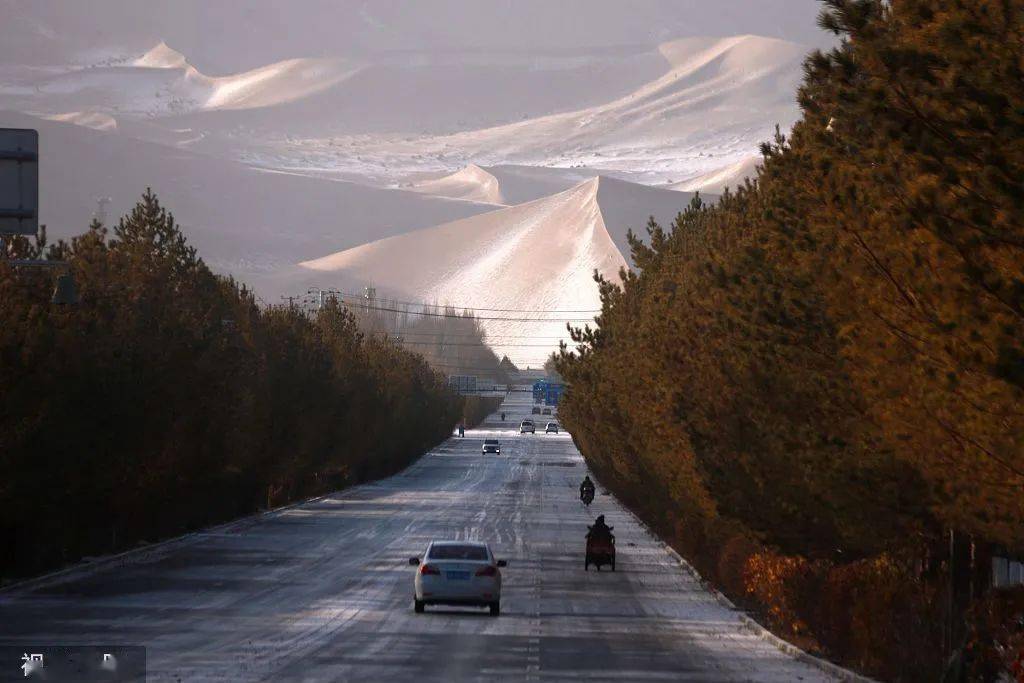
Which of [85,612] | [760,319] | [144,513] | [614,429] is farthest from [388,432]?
[760,319]

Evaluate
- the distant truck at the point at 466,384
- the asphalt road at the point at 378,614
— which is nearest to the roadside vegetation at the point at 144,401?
the asphalt road at the point at 378,614

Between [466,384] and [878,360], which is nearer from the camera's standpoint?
[878,360]

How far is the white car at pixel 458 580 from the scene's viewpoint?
3033 centimetres

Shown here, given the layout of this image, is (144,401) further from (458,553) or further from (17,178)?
(17,178)

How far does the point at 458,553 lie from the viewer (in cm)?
3073

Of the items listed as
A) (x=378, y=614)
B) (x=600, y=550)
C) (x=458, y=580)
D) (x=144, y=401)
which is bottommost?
(x=378, y=614)

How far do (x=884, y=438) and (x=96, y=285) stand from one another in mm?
28931

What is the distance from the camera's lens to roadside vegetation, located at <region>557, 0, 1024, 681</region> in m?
13.1

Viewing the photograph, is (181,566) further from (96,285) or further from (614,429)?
(614,429)

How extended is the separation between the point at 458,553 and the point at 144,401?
1343 centimetres

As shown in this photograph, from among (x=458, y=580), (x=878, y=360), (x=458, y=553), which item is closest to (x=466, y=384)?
(x=458, y=553)

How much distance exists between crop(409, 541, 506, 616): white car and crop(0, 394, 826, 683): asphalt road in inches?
14.5

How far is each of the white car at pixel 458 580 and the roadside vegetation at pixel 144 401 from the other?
8.67m

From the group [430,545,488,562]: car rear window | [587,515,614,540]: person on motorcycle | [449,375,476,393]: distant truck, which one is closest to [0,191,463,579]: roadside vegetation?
[430,545,488,562]: car rear window
